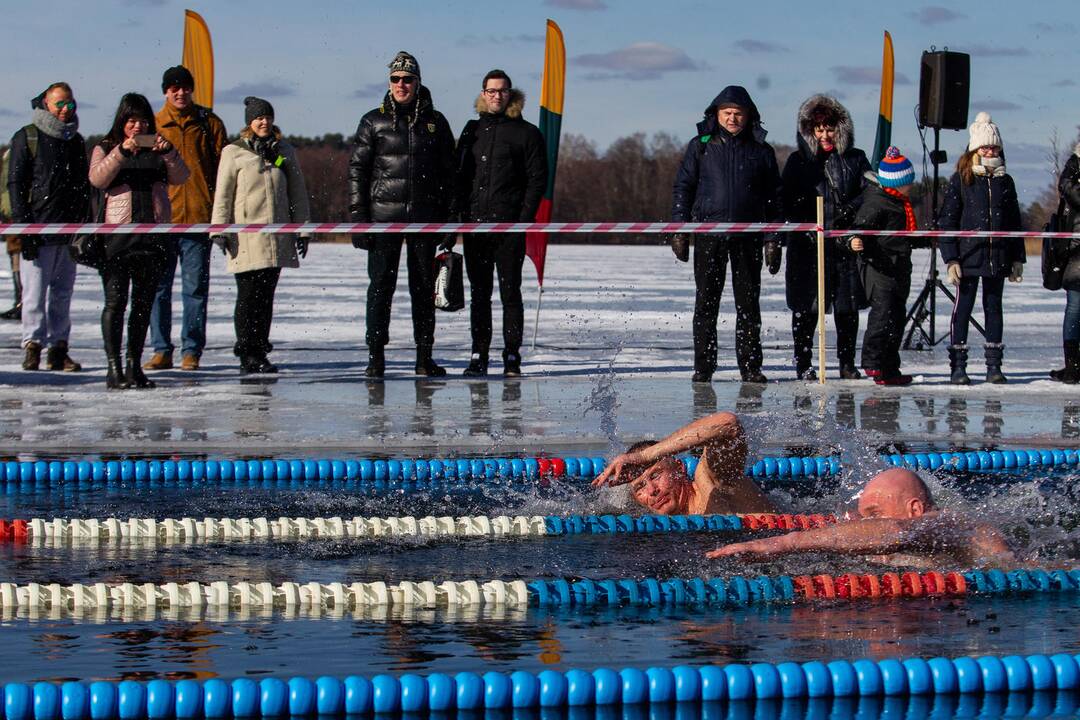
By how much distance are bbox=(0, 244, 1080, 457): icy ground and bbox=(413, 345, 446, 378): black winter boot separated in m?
0.14

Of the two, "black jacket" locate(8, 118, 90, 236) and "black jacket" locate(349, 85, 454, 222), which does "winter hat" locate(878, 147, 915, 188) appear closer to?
"black jacket" locate(349, 85, 454, 222)

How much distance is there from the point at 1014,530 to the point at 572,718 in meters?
3.20

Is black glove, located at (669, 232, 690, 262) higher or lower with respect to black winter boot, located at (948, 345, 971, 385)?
higher

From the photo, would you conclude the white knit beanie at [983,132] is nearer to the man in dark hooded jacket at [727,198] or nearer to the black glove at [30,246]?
the man in dark hooded jacket at [727,198]

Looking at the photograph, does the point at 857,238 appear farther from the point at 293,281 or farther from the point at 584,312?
the point at 293,281

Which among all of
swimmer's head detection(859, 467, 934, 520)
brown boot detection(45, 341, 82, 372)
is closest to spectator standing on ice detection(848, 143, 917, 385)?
brown boot detection(45, 341, 82, 372)

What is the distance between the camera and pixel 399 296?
23359 mm

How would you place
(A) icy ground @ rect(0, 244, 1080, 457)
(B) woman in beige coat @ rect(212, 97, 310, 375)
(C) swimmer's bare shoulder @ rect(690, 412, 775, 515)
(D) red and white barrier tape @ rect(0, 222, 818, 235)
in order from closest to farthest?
(C) swimmer's bare shoulder @ rect(690, 412, 775, 515)
(A) icy ground @ rect(0, 244, 1080, 457)
(D) red and white barrier tape @ rect(0, 222, 818, 235)
(B) woman in beige coat @ rect(212, 97, 310, 375)

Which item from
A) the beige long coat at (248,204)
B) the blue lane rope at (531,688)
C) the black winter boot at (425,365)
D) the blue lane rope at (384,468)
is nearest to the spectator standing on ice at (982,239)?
the blue lane rope at (384,468)

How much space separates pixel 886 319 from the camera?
11961 millimetres

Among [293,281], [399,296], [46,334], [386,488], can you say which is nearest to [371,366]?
[46,334]

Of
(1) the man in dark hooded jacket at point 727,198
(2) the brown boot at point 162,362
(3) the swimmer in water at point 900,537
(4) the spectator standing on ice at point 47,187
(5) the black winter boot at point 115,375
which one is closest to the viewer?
(3) the swimmer in water at point 900,537

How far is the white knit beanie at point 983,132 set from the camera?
1196cm

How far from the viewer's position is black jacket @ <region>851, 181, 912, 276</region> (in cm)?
1202
